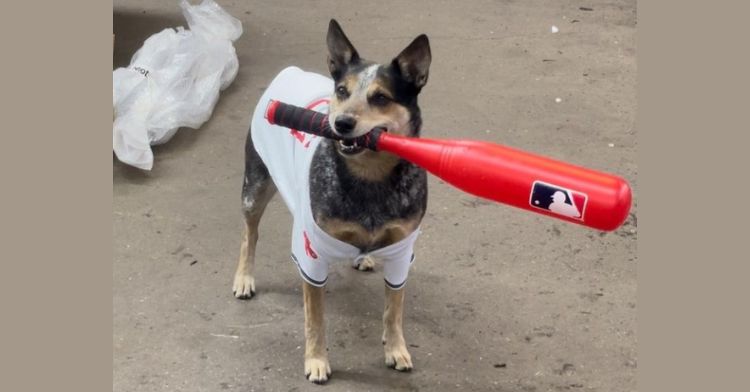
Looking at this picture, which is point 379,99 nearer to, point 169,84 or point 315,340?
point 315,340

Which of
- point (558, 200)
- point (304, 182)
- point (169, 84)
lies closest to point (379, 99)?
point (304, 182)

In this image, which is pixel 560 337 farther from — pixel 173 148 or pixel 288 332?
pixel 173 148

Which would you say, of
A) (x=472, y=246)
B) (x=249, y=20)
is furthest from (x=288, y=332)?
(x=249, y=20)

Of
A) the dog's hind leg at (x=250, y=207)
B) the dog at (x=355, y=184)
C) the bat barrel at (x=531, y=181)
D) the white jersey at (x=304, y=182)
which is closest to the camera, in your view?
the bat barrel at (x=531, y=181)

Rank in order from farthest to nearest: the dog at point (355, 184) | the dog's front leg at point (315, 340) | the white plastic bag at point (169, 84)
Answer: the white plastic bag at point (169, 84) < the dog's front leg at point (315, 340) < the dog at point (355, 184)

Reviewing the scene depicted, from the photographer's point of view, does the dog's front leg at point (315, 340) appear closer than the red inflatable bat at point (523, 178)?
No

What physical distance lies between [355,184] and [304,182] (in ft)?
0.70

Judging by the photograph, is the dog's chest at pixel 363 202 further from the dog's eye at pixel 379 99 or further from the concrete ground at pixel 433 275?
the concrete ground at pixel 433 275

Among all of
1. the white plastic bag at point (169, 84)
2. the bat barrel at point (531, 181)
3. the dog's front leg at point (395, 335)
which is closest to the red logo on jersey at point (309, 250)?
the dog's front leg at point (395, 335)

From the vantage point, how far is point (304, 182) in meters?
2.64

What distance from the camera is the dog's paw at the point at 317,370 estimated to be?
2748mm

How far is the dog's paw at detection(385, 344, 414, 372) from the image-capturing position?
2.81 m

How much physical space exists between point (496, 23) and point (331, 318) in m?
3.36

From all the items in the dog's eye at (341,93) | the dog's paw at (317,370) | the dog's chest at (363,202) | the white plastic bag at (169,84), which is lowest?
the white plastic bag at (169,84)
